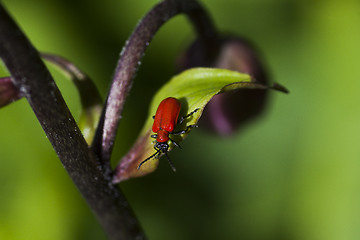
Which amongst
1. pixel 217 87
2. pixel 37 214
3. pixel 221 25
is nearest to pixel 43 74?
pixel 217 87

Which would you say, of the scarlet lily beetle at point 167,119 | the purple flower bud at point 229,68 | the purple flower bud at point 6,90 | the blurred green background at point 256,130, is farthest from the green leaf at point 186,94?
the blurred green background at point 256,130

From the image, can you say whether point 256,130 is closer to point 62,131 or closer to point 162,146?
point 162,146

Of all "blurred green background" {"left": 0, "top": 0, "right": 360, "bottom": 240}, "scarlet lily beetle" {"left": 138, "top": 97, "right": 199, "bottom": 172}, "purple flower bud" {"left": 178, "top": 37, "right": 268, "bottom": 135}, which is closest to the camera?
"scarlet lily beetle" {"left": 138, "top": 97, "right": 199, "bottom": 172}

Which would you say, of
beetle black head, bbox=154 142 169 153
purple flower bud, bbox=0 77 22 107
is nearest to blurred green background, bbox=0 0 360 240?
beetle black head, bbox=154 142 169 153

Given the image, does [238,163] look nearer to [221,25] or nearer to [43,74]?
[221,25]

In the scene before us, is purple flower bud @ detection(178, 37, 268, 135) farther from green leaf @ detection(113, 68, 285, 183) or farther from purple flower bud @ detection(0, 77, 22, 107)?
purple flower bud @ detection(0, 77, 22, 107)
